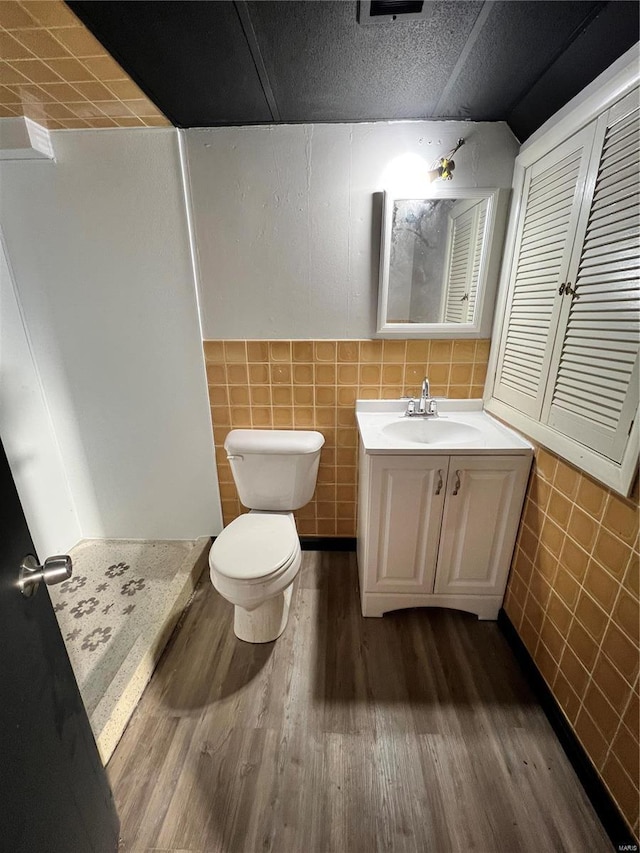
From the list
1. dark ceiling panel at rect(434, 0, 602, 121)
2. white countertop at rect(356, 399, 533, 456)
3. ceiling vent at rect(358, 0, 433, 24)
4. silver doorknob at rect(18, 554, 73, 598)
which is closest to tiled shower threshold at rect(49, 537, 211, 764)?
silver doorknob at rect(18, 554, 73, 598)

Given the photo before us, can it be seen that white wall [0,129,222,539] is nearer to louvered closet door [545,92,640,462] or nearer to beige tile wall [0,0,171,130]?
beige tile wall [0,0,171,130]

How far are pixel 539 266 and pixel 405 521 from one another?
1076 millimetres

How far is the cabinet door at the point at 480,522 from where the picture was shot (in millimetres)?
1324

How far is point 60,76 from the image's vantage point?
3.65ft

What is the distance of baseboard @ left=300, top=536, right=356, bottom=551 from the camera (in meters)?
1.96

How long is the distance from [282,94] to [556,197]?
39.9 inches

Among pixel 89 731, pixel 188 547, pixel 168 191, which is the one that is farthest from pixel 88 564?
pixel 168 191

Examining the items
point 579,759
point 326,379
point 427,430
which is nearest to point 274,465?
point 326,379

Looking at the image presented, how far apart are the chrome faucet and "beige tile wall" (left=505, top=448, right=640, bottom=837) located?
50 centimetres

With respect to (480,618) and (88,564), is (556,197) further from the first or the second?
(88,564)

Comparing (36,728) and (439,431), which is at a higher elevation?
(439,431)

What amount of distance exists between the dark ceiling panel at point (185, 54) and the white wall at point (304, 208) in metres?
0.14

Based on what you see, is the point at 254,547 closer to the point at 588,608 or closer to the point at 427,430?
the point at 427,430

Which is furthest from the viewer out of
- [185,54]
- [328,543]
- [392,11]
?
[328,543]
